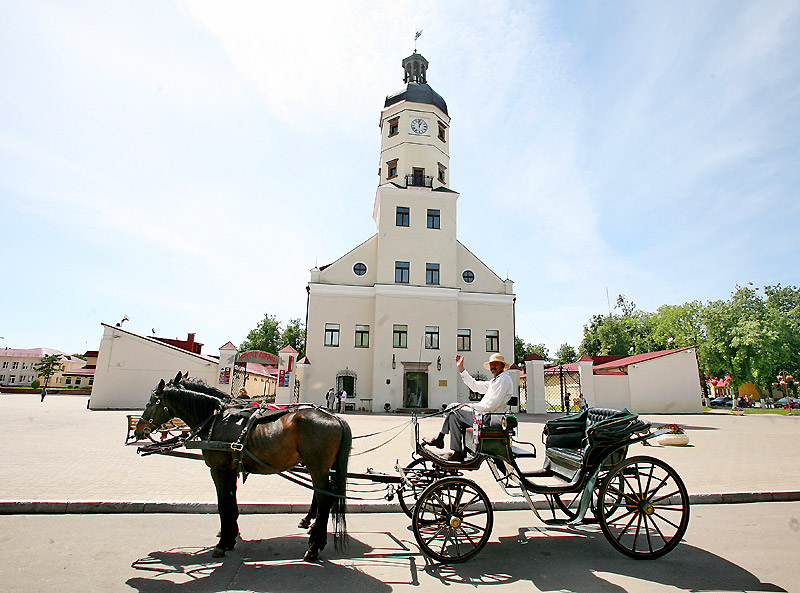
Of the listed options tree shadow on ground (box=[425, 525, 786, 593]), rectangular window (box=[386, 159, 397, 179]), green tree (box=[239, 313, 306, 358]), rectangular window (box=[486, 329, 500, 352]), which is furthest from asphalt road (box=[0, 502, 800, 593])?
green tree (box=[239, 313, 306, 358])

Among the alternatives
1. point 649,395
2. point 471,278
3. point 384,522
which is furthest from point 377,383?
point 384,522

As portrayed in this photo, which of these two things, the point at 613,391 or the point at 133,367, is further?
the point at 613,391

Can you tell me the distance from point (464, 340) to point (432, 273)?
4823 mm

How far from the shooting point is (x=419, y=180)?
31266 millimetres

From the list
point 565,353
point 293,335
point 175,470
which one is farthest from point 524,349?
point 175,470

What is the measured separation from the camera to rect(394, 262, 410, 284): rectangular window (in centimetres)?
2941

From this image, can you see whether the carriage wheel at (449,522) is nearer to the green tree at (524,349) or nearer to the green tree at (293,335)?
the green tree at (524,349)

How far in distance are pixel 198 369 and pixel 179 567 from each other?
23.0 metres

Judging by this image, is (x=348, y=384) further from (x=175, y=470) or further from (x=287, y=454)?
(x=287, y=454)

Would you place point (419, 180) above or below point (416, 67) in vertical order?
below

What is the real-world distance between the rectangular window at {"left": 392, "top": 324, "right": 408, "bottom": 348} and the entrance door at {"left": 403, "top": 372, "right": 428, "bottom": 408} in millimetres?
1819

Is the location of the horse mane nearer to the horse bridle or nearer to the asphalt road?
the horse bridle

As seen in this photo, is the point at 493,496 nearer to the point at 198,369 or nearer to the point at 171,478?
the point at 171,478

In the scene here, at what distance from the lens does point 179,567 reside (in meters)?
4.35
